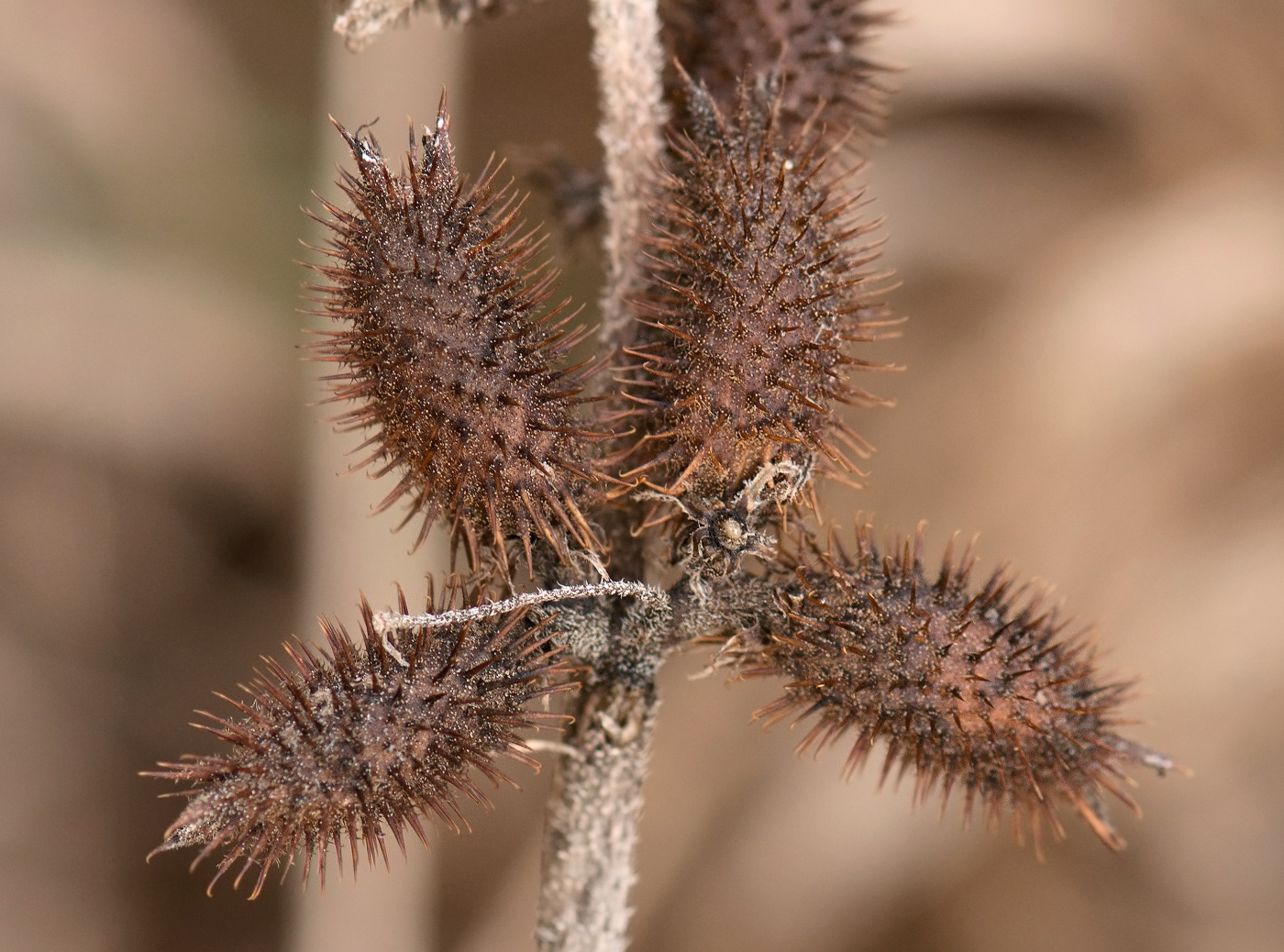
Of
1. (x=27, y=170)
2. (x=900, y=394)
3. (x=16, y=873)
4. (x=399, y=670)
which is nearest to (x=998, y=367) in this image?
(x=900, y=394)

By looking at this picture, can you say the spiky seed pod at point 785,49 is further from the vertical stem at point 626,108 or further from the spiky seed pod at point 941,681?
the spiky seed pod at point 941,681

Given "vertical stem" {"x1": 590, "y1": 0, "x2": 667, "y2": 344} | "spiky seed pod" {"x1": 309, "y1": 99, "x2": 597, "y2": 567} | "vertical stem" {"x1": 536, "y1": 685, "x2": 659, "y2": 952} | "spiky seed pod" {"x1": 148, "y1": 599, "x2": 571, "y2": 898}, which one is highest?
"vertical stem" {"x1": 590, "y1": 0, "x2": 667, "y2": 344}

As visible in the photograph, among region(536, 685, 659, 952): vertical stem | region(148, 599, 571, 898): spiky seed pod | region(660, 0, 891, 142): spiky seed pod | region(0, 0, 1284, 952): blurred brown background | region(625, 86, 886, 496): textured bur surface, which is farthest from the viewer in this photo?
region(0, 0, 1284, 952): blurred brown background

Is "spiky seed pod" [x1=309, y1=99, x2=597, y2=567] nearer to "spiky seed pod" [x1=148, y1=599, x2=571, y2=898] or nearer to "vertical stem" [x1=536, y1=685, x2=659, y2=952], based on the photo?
"spiky seed pod" [x1=148, y1=599, x2=571, y2=898]

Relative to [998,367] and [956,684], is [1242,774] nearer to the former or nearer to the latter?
[998,367]

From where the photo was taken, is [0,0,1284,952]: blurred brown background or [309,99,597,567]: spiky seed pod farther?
[0,0,1284,952]: blurred brown background

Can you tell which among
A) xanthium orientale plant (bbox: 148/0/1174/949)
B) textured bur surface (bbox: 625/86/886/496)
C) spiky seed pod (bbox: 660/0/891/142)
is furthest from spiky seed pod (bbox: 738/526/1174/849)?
spiky seed pod (bbox: 660/0/891/142)

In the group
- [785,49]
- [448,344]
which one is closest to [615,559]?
[448,344]
